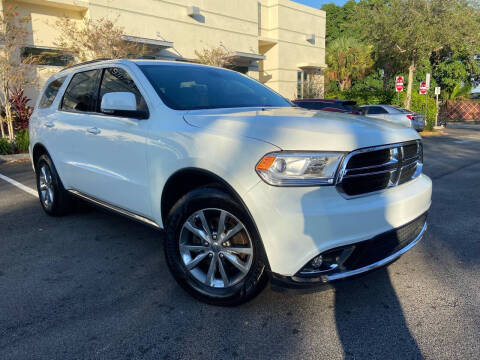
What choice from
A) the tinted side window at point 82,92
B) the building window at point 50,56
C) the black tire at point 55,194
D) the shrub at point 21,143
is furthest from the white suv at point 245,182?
the building window at point 50,56

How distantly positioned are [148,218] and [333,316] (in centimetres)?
160

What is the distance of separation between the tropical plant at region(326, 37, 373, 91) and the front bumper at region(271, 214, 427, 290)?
3097cm

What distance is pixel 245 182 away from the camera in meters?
2.30

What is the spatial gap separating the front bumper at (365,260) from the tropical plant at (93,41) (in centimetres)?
1365

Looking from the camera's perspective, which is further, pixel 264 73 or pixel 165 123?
pixel 264 73

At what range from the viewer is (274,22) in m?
25.3

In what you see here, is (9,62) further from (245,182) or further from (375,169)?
(375,169)

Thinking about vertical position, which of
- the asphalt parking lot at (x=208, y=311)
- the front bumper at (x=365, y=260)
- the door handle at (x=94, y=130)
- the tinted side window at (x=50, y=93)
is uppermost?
the tinted side window at (x=50, y=93)

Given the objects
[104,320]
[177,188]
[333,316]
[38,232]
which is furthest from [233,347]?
[38,232]

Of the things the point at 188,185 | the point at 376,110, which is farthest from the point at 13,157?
the point at 376,110

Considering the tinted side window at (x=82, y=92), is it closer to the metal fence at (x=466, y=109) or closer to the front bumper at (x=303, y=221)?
the front bumper at (x=303, y=221)

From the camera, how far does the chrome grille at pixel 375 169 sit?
2283mm

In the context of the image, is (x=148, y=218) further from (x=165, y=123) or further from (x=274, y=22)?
(x=274, y=22)

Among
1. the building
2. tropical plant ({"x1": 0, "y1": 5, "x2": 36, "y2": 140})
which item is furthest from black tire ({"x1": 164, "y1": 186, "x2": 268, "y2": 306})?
the building
